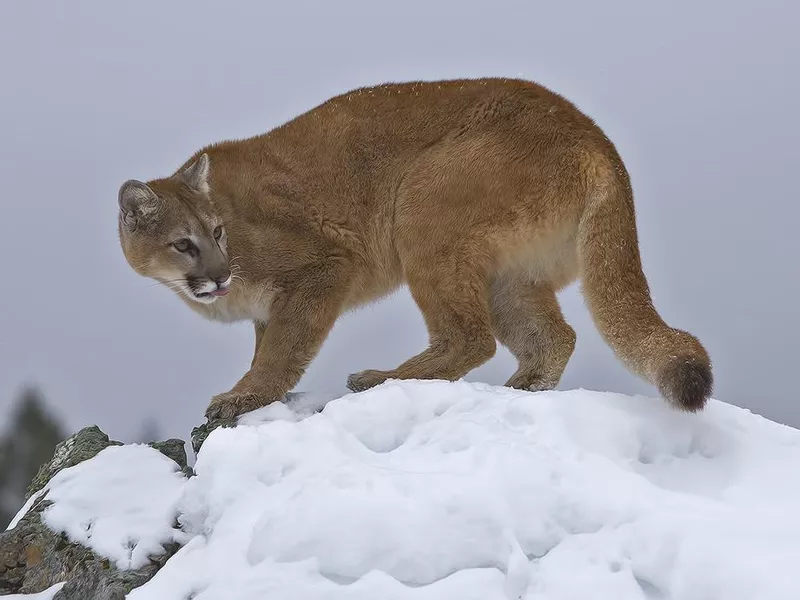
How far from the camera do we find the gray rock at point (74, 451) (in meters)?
5.52

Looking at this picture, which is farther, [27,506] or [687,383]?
[27,506]

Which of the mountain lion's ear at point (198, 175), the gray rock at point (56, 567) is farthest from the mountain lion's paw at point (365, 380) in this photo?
the gray rock at point (56, 567)

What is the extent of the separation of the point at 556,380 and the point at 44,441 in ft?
45.2

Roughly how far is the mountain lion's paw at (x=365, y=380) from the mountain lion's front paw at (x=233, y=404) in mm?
548

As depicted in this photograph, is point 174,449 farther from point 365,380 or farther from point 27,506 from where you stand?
point 365,380

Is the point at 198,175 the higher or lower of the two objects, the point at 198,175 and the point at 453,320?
the higher

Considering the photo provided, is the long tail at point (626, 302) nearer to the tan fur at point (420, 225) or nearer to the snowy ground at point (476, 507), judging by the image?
the tan fur at point (420, 225)

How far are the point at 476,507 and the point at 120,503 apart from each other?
6.78 ft

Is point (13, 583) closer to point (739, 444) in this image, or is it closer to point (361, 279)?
point (361, 279)

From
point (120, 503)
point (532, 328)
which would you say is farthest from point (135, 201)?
point (532, 328)

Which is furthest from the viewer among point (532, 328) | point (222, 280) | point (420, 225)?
point (532, 328)

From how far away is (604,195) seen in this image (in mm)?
5461

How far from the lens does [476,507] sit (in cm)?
360

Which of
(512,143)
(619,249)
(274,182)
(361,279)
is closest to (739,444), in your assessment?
(619,249)
